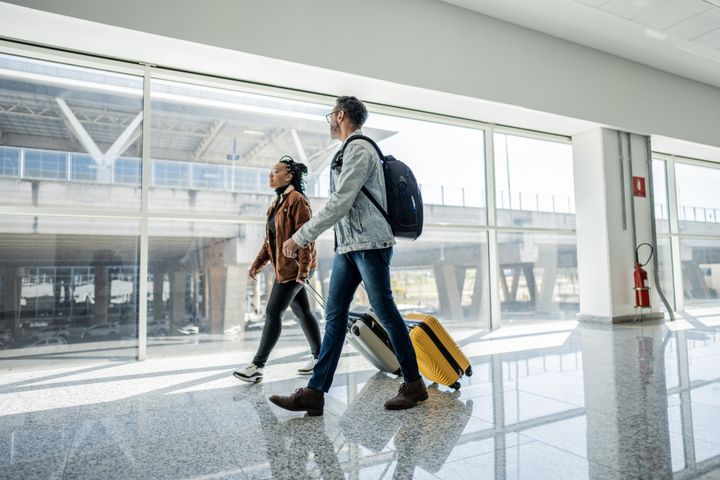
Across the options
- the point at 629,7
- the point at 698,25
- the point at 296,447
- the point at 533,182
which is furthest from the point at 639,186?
the point at 296,447

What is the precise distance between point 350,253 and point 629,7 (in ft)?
15.2

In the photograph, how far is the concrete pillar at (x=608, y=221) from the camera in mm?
6512

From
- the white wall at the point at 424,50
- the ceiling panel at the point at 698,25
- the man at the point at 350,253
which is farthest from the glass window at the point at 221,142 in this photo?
the ceiling panel at the point at 698,25

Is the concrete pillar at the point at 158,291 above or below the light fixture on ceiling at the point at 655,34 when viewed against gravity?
below

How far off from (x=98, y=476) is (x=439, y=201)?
16.4 feet

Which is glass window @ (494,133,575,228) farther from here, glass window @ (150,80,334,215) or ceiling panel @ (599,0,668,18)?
glass window @ (150,80,334,215)

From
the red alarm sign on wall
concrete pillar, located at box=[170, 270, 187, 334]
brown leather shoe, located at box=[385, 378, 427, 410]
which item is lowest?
brown leather shoe, located at box=[385, 378, 427, 410]

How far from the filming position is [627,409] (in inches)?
92.1

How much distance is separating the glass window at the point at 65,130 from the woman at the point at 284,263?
1.83 meters

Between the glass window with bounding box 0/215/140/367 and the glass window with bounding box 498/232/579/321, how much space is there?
4462mm

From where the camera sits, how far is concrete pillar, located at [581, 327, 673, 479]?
1695 millimetres

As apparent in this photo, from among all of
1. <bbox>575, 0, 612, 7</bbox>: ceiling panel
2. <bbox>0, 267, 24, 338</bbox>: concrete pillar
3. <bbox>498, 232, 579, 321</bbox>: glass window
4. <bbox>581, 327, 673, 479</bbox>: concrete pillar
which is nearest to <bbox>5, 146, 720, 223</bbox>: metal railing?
<bbox>498, 232, 579, 321</bbox>: glass window

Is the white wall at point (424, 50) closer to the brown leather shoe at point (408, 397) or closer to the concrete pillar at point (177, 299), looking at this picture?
the concrete pillar at point (177, 299)

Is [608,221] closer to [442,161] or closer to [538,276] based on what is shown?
[538,276]
